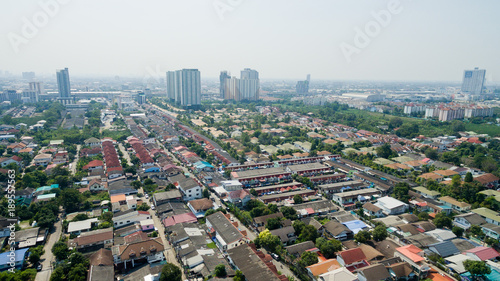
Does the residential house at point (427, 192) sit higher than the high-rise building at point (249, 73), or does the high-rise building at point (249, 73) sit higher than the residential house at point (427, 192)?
the high-rise building at point (249, 73)

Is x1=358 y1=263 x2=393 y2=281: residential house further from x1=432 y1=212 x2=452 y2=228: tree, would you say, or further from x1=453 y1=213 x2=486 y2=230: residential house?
x1=453 y1=213 x2=486 y2=230: residential house

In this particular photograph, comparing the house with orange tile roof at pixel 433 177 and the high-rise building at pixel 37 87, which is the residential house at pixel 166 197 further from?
the high-rise building at pixel 37 87

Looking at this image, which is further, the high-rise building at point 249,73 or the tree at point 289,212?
the high-rise building at point 249,73

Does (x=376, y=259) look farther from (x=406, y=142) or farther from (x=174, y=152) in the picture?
(x=406, y=142)

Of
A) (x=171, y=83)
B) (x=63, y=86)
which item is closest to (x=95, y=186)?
(x=171, y=83)

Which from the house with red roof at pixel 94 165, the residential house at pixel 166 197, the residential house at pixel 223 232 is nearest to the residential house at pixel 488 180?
the residential house at pixel 223 232

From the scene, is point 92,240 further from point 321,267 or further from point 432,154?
point 432,154

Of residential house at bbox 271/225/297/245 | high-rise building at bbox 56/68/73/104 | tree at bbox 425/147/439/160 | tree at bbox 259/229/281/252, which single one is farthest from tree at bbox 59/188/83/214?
high-rise building at bbox 56/68/73/104
